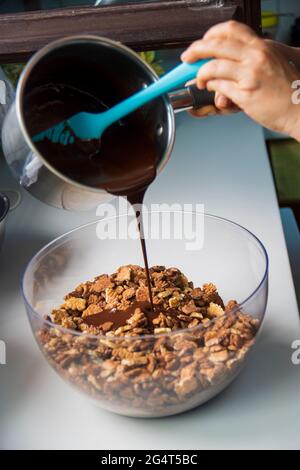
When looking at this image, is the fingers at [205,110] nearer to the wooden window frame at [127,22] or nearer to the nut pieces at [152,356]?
the wooden window frame at [127,22]

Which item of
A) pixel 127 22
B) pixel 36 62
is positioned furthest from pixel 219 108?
pixel 36 62

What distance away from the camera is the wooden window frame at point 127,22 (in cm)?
111

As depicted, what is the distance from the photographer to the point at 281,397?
940 mm

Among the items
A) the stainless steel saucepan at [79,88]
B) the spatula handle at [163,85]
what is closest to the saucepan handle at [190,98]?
the stainless steel saucepan at [79,88]

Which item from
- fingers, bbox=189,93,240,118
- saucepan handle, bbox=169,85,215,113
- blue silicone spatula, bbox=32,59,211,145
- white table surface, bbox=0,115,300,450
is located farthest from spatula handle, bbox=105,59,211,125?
white table surface, bbox=0,115,300,450

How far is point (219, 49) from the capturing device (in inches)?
32.2

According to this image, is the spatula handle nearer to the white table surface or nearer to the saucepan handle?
the saucepan handle

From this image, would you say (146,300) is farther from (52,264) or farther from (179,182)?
(179,182)

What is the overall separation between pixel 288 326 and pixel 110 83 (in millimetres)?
446

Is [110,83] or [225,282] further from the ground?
[110,83]

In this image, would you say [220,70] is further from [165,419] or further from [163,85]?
[165,419]

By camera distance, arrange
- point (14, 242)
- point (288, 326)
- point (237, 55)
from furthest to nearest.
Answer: point (14, 242), point (288, 326), point (237, 55)
